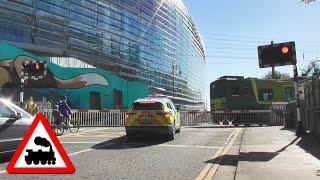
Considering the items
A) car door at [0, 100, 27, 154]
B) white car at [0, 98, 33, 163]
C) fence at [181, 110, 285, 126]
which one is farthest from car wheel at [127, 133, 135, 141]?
fence at [181, 110, 285, 126]

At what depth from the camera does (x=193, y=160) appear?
43.2ft

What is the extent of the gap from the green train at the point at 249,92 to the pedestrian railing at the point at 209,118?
131 centimetres

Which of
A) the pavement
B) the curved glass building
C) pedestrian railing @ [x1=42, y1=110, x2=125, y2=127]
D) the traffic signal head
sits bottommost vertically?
the pavement

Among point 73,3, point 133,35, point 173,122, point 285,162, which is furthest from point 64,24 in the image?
point 285,162

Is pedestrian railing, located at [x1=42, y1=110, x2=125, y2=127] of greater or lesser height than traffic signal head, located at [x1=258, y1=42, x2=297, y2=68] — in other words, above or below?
below

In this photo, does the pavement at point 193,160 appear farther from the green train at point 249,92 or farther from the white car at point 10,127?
the green train at point 249,92

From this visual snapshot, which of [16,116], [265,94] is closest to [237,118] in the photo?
[265,94]

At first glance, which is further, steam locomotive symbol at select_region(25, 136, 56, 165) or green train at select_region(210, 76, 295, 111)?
green train at select_region(210, 76, 295, 111)

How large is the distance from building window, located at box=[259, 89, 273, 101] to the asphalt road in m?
18.0

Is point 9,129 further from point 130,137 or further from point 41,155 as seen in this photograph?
point 130,137

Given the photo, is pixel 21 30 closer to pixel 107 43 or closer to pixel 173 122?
pixel 107 43

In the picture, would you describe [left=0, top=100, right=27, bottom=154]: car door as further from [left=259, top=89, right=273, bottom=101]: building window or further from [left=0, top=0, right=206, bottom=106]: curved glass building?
[left=0, top=0, right=206, bottom=106]: curved glass building

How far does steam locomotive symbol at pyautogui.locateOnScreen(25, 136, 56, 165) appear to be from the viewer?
21.4 feet

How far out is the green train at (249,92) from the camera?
3659 centimetres
